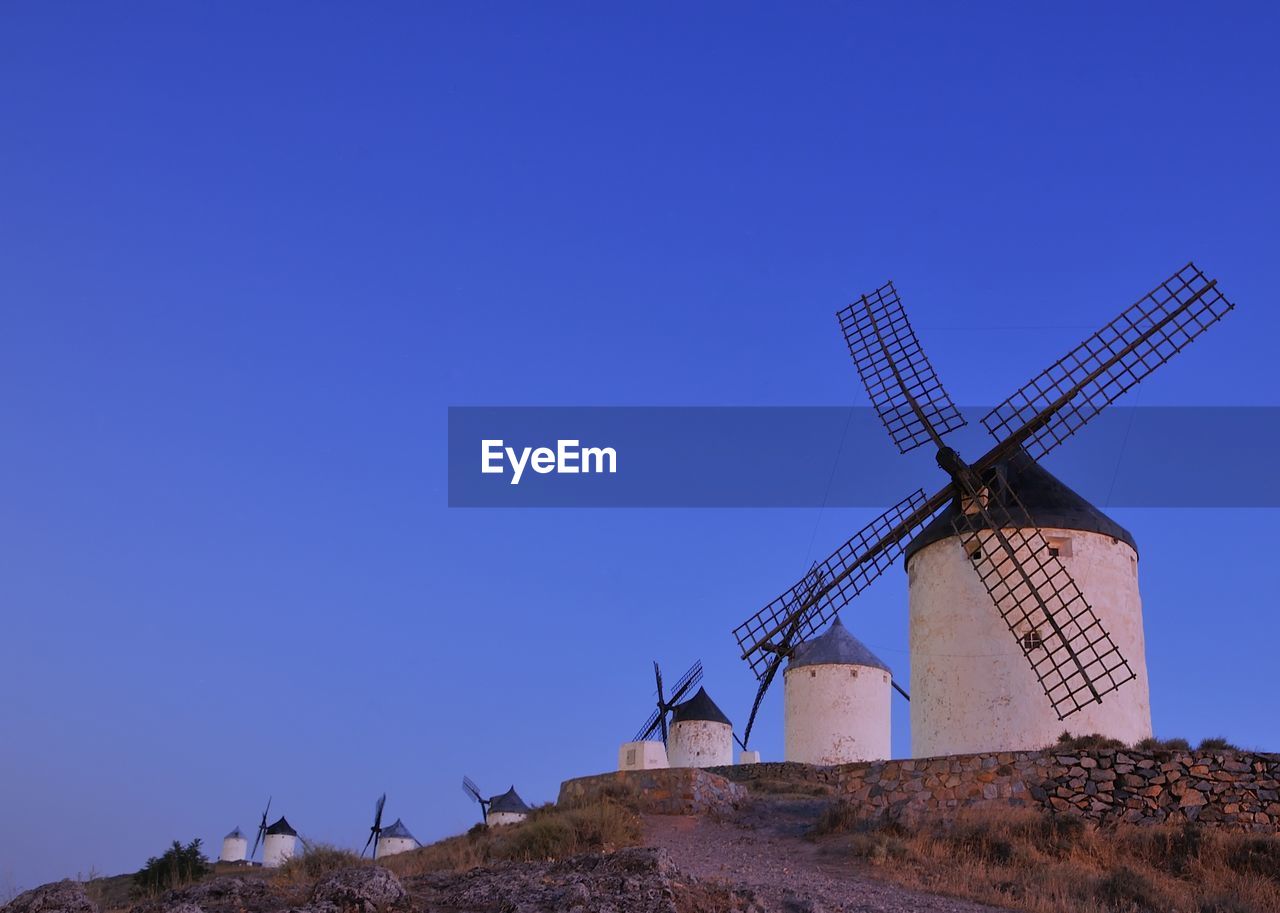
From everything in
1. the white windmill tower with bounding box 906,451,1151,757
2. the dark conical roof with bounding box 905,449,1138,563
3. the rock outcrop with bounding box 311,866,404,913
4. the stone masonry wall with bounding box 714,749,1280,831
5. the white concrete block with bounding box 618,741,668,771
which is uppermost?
the dark conical roof with bounding box 905,449,1138,563

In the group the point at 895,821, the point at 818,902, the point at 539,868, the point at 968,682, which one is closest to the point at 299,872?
the point at 539,868

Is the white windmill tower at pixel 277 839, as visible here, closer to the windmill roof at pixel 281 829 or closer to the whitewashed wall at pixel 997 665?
the windmill roof at pixel 281 829

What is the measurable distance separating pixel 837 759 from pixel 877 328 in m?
10.0

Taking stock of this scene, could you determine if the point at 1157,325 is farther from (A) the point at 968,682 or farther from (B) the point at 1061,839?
(B) the point at 1061,839

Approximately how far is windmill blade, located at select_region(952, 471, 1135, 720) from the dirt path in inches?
141

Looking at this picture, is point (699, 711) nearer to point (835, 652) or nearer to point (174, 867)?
point (835, 652)

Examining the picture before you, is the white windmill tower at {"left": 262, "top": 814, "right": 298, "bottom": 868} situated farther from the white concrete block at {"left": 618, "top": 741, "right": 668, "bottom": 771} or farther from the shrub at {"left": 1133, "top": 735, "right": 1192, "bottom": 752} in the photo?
the shrub at {"left": 1133, "top": 735, "right": 1192, "bottom": 752}

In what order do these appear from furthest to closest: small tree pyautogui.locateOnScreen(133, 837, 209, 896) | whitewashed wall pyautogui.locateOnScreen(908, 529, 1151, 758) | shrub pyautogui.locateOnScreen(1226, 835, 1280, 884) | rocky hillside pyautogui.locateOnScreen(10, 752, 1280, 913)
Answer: small tree pyautogui.locateOnScreen(133, 837, 209, 896) < whitewashed wall pyautogui.locateOnScreen(908, 529, 1151, 758) < shrub pyautogui.locateOnScreen(1226, 835, 1280, 884) < rocky hillside pyautogui.locateOnScreen(10, 752, 1280, 913)

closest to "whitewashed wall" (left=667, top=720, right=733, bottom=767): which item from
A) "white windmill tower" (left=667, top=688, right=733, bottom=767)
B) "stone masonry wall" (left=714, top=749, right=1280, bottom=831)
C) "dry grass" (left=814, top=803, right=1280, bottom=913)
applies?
"white windmill tower" (left=667, top=688, right=733, bottom=767)

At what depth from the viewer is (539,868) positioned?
9234mm

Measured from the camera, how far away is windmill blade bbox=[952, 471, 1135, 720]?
15352 millimetres

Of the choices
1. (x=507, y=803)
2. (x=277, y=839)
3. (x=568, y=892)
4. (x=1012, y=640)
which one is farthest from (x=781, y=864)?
(x=277, y=839)

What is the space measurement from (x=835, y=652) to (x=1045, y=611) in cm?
1175

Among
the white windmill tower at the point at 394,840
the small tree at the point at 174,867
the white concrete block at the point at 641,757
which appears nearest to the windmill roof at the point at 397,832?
the white windmill tower at the point at 394,840
